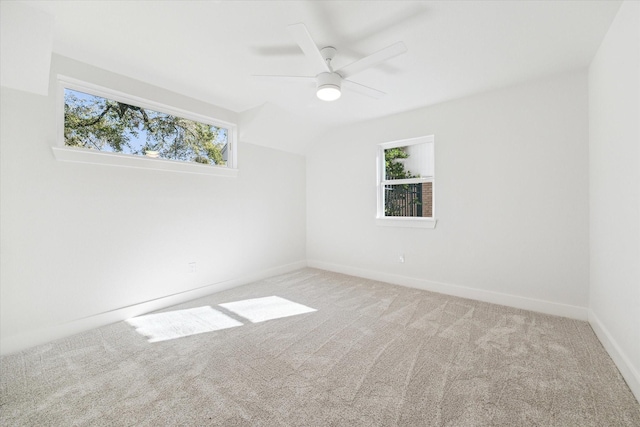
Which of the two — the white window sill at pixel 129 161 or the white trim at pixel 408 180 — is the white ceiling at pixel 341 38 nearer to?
the white window sill at pixel 129 161

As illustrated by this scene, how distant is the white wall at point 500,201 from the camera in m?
2.65

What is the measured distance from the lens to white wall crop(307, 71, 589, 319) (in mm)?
2650

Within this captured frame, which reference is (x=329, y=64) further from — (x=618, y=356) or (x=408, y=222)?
(x=618, y=356)

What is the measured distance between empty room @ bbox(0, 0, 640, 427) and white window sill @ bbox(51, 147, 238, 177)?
0.04 m

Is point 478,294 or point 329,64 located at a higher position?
point 329,64

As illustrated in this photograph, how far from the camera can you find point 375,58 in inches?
79.7

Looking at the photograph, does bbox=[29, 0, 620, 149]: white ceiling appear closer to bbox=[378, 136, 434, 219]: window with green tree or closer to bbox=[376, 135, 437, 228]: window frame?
bbox=[376, 135, 437, 228]: window frame

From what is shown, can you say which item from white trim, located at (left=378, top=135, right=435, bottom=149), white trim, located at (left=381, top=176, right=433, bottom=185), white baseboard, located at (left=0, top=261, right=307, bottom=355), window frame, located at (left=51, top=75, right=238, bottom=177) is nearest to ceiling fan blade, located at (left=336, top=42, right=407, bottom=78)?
white trim, located at (left=378, top=135, right=435, bottom=149)

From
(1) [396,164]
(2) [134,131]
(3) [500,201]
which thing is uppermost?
(2) [134,131]

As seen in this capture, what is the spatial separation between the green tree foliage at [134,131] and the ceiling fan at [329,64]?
1.70 meters

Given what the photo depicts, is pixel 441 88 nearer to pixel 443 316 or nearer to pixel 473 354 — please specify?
pixel 443 316

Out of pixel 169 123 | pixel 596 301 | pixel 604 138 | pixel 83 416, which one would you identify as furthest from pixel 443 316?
pixel 169 123

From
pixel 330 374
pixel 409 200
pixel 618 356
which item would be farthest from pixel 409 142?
pixel 330 374

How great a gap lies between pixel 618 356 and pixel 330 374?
78.8 inches
